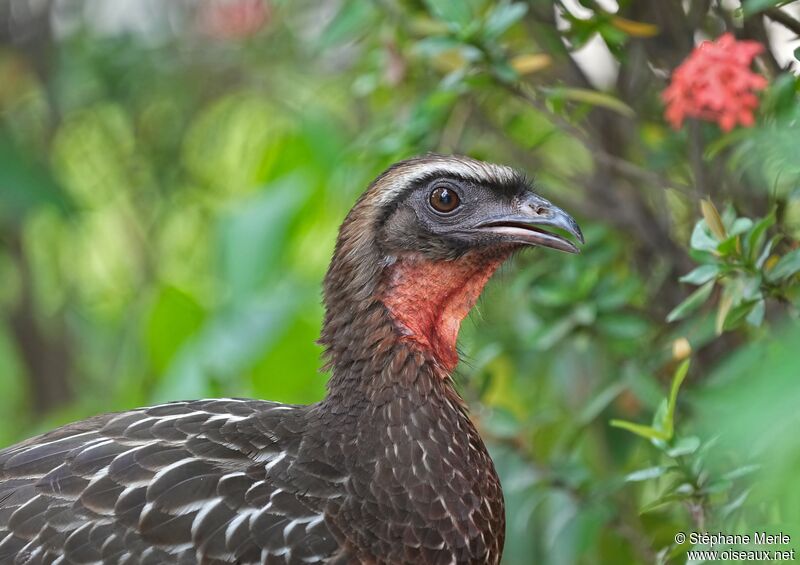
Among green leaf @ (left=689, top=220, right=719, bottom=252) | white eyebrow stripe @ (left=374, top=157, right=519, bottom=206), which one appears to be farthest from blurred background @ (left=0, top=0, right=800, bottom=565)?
white eyebrow stripe @ (left=374, top=157, right=519, bottom=206)

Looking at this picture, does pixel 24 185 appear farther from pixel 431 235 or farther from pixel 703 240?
pixel 703 240

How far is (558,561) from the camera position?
3.30 meters

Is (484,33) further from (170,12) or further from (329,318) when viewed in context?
(170,12)

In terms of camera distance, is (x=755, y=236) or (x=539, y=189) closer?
(x=755, y=236)

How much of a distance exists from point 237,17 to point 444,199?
8.28 ft

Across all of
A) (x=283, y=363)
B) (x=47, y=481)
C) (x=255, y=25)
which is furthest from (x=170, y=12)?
(x=47, y=481)

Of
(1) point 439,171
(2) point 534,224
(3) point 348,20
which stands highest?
(3) point 348,20

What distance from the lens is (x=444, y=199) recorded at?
2.44 meters

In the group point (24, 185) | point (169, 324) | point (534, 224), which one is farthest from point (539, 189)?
point (24, 185)

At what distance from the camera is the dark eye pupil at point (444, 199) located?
2439 millimetres

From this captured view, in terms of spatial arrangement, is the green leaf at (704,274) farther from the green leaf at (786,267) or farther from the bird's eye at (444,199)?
the bird's eye at (444,199)

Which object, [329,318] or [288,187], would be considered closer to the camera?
[329,318]

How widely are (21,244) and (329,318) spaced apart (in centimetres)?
Answer: 383

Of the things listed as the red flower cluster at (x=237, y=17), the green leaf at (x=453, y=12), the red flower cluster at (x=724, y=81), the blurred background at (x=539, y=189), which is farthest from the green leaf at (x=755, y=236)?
the red flower cluster at (x=237, y=17)
